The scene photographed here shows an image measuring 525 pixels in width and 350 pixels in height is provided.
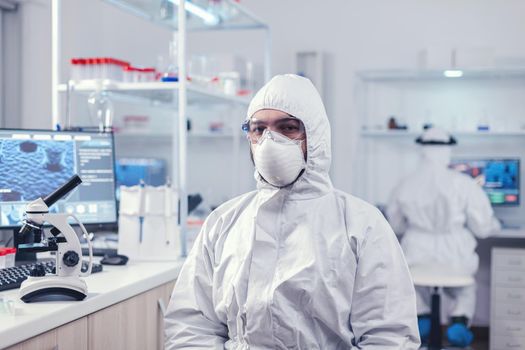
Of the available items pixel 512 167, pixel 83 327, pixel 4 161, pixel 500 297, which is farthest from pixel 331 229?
pixel 512 167

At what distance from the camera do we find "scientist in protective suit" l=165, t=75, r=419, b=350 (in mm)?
1491

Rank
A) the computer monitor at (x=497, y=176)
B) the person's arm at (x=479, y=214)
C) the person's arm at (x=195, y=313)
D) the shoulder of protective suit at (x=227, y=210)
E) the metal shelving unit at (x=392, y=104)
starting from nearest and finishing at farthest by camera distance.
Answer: the person's arm at (x=195, y=313), the shoulder of protective suit at (x=227, y=210), the person's arm at (x=479, y=214), the computer monitor at (x=497, y=176), the metal shelving unit at (x=392, y=104)

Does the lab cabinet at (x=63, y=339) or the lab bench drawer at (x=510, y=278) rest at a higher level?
the lab cabinet at (x=63, y=339)

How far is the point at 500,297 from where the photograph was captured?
3898 mm

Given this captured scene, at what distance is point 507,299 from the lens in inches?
153

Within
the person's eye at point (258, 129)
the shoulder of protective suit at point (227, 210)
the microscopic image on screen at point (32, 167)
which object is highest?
the person's eye at point (258, 129)

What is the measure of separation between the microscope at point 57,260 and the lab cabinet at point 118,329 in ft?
0.29

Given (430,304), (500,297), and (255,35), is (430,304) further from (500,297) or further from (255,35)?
(255,35)

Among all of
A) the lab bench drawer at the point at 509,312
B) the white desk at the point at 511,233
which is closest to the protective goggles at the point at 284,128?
the white desk at the point at 511,233

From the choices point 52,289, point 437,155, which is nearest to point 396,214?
point 437,155

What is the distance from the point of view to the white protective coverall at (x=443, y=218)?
150 inches

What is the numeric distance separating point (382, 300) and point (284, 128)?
1.63 ft

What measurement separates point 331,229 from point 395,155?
3.20 metres

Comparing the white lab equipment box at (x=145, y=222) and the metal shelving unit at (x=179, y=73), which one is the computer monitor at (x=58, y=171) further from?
the metal shelving unit at (x=179, y=73)
